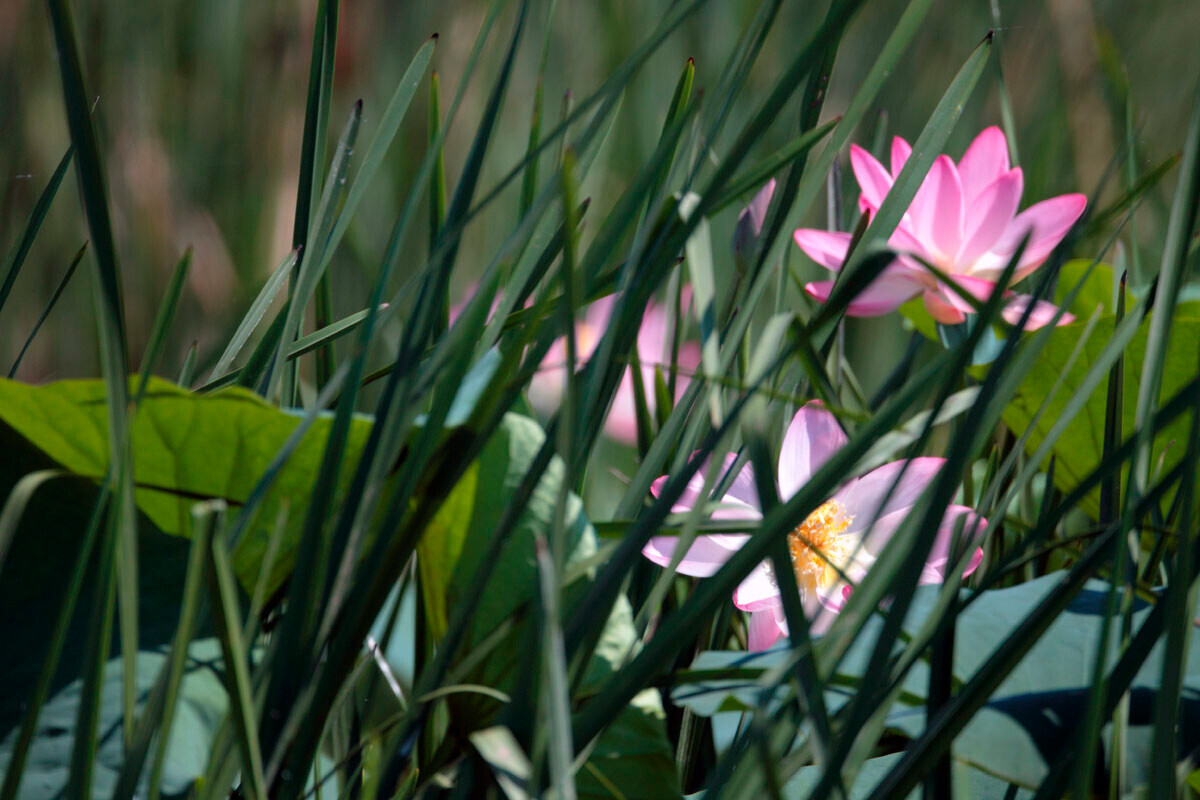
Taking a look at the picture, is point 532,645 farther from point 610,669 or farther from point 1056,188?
point 1056,188

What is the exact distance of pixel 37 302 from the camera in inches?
22.9

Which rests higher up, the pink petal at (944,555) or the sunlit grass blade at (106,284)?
the sunlit grass blade at (106,284)

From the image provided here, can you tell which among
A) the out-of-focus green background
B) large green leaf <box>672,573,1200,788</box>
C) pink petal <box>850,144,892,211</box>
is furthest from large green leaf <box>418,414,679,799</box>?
the out-of-focus green background

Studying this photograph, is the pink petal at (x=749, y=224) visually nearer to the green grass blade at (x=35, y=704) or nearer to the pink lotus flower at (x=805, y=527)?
the pink lotus flower at (x=805, y=527)

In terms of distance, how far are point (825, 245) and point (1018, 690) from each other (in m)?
0.12

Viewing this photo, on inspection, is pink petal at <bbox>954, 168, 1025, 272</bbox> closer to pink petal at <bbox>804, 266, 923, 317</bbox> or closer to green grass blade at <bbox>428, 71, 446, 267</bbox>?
pink petal at <bbox>804, 266, 923, 317</bbox>

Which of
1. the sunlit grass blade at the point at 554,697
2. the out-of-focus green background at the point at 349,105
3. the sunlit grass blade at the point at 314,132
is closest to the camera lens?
the sunlit grass blade at the point at 554,697

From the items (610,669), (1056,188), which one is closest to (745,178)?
(610,669)

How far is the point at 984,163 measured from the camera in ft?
0.81

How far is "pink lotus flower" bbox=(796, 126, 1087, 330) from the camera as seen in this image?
0.71ft

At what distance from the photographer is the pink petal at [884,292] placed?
0.70 ft

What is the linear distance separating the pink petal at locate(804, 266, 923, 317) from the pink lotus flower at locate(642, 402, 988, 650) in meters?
0.03

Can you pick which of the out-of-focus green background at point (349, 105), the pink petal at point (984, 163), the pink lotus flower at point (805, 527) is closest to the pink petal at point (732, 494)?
the pink lotus flower at point (805, 527)

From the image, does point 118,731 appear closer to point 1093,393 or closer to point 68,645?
point 68,645
